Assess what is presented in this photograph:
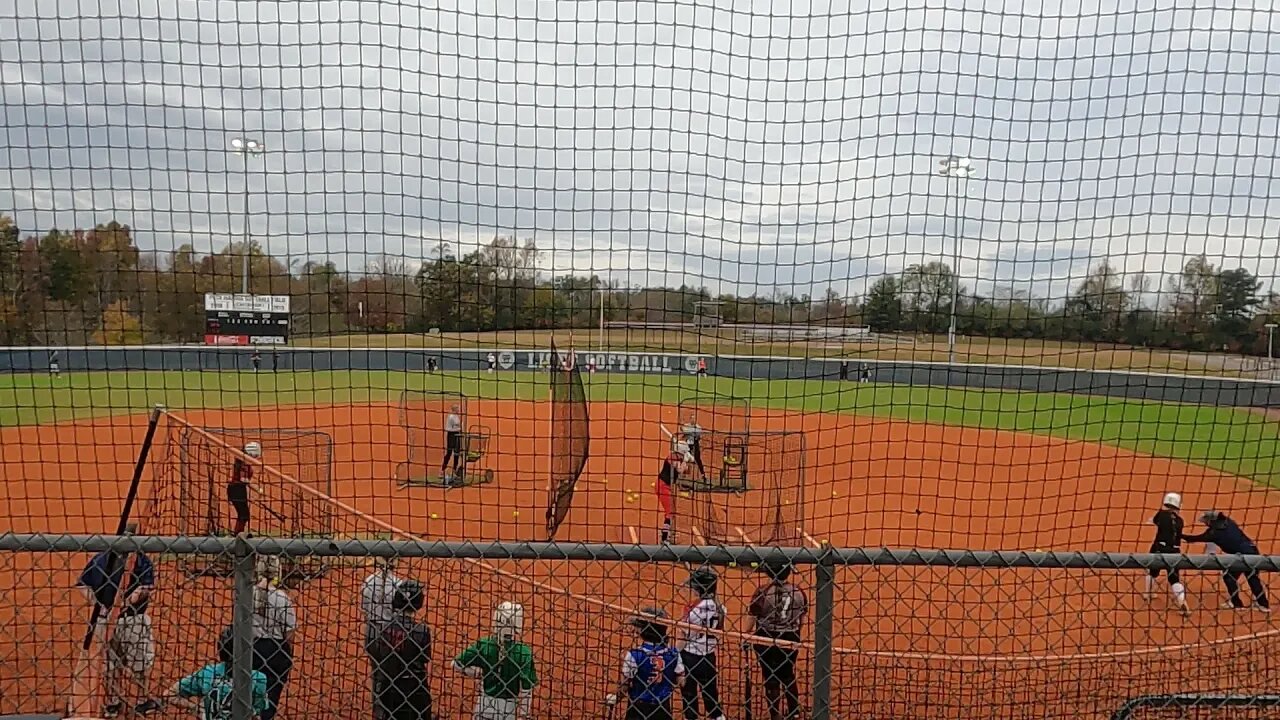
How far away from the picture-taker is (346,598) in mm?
7703

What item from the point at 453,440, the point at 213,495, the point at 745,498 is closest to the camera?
the point at 213,495

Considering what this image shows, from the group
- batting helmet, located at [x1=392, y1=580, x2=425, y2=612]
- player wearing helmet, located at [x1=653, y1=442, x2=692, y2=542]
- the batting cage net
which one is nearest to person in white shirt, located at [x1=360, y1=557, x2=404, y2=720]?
batting helmet, located at [x1=392, y1=580, x2=425, y2=612]

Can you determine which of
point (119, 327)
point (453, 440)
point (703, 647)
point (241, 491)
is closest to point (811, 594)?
point (703, 647)

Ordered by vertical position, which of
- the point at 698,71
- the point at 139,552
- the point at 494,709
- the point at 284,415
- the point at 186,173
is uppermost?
the point at 698,71

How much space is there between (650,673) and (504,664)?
831 mm

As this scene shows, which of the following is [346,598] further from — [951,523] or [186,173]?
[951,523]

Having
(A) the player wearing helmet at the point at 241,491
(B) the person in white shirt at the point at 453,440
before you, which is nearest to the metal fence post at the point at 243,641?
(A) the player wearing helmet at the point at 241,491

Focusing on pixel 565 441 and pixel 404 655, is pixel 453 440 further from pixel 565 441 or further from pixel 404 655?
pixel 404 655

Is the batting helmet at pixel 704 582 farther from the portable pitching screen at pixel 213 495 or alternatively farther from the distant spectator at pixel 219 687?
the portable pitching screen at pixel 213 495

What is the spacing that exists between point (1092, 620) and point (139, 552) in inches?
357

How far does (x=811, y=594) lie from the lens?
709 cm

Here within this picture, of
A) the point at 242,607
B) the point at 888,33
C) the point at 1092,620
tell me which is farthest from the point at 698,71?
the point at 1092,620

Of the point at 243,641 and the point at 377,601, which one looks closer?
the point at 243,641

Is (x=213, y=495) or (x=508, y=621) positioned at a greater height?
(x=508, y=621)
